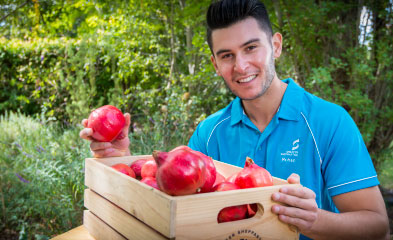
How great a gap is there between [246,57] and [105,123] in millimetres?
852

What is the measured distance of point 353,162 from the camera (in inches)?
67.1

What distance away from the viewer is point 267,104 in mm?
2111

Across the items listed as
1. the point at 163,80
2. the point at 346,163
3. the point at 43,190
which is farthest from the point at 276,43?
the point at 163,80

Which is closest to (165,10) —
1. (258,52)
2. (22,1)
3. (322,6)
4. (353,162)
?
(22,1)

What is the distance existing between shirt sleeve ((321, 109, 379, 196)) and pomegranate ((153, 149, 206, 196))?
34.4 inches

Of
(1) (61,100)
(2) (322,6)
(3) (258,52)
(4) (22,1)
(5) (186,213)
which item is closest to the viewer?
(5) (186,213)

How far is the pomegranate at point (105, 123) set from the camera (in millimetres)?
1783

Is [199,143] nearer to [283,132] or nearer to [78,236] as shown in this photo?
[283,132]

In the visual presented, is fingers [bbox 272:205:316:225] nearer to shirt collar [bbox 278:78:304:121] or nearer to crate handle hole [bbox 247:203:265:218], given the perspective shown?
crate handle hole [bbox 247:203:265:218]

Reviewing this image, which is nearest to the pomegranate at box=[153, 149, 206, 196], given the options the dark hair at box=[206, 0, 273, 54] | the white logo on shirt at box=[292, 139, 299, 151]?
the white logo on shirt at box=[292, 139, 299, 151]

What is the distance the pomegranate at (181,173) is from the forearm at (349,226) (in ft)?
1.70

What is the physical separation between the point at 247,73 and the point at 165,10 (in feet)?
13.9

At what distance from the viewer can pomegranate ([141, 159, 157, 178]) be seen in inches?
59.6

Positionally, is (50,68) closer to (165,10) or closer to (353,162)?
(165,10)
